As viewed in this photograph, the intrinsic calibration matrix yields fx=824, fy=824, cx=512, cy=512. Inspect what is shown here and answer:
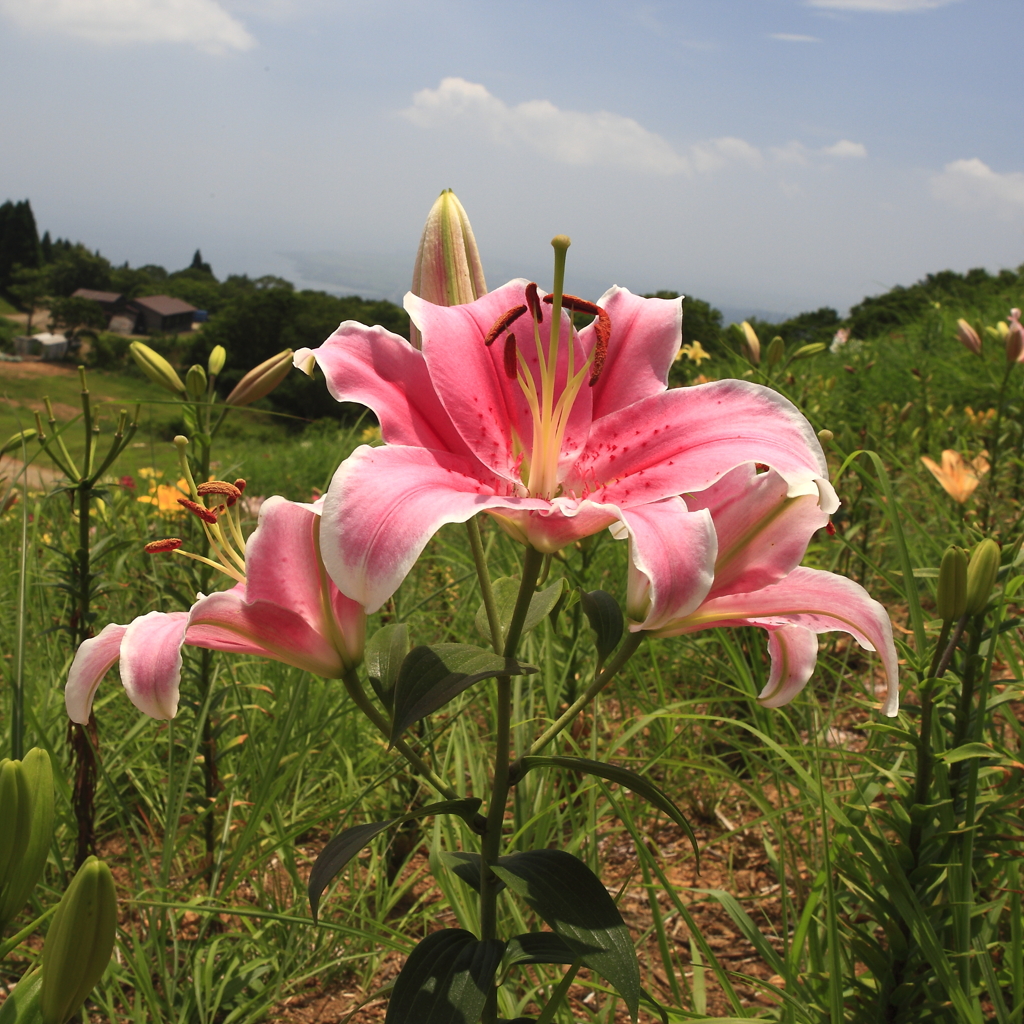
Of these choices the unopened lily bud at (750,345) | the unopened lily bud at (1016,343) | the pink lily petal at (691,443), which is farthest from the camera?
the unopened lily bud at (1016,343)

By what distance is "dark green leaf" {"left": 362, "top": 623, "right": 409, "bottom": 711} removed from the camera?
2.56ft

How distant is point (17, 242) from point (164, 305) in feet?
29.7

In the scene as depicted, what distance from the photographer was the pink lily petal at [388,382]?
67 cm

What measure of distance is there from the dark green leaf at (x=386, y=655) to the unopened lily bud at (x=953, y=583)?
56 cm

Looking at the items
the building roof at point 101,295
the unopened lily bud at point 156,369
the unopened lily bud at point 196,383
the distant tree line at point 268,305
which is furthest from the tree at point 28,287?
the unopened lily bud at point 196,383

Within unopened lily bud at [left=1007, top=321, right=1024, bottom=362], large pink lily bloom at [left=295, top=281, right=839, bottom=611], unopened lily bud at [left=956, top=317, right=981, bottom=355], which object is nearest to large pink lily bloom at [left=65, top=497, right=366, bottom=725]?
large pink lily bloom at [left=295, top=281, right=839, bottom=611]

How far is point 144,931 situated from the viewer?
1531 millimetres

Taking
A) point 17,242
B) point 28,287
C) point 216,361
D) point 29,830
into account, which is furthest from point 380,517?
point 17,242

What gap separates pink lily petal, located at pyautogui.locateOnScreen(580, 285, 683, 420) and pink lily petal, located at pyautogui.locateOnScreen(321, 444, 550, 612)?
0.22 metres

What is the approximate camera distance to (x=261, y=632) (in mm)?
709

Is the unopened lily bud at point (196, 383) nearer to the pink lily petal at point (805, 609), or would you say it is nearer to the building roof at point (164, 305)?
the pink lily petal at point (805, 609)

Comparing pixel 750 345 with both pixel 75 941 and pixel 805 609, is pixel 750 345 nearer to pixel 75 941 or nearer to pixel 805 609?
pixel 805 609

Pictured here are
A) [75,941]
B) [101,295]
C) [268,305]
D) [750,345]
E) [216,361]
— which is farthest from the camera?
[101,295]

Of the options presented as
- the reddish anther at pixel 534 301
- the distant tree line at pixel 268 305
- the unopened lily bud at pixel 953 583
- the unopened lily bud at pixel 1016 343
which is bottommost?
the unopened lily bud at pixel 953 583
